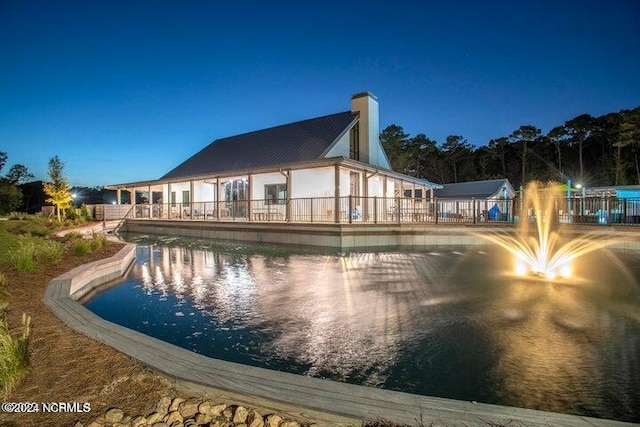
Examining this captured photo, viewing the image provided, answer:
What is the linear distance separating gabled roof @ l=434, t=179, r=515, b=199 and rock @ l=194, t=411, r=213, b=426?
36353 mm

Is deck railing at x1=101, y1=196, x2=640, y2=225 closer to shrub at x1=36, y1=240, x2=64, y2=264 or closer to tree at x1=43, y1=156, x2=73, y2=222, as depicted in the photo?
tree at x1=43, y1=156, x2=73, y2=222

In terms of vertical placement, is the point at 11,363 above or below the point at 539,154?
below

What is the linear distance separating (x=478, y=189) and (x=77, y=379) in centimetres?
4007

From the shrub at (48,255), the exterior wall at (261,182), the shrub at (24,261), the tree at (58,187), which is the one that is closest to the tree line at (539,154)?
the exterior wall at (261,182)

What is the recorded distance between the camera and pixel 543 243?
46.5ft

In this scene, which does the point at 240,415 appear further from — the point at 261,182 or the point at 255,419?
the point at 261,182

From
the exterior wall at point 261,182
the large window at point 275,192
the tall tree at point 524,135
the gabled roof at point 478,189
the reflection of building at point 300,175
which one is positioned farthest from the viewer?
the tall tree at point 524,135

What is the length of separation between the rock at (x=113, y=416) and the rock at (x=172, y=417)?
0.99 ft

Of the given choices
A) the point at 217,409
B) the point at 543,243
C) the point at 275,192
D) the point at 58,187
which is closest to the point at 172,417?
the point at 217,409

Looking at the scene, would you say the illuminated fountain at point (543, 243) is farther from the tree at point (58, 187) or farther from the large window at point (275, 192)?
the tree at point (58, 187)

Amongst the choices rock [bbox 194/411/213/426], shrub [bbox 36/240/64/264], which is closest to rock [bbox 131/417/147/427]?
rock [bbox 194/411/213/426]

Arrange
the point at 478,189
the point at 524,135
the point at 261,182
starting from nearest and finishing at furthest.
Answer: the point at 261,182 < the point at 478,189 < the point at 524,135

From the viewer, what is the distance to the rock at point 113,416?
7.85 feet

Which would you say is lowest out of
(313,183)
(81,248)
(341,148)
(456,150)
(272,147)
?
(81,248)
